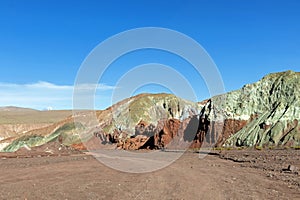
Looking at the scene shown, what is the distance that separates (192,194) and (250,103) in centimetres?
5518

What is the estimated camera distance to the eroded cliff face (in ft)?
168

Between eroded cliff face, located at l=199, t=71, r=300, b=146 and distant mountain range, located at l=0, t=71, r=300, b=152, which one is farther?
distant mountain range, located at l=0, t=71, r=300, b=152

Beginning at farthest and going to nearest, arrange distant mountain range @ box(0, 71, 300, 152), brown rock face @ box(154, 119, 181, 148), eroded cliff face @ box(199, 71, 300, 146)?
brown rock face @ box(154, 119, 181, 148) → distant mountain range @ box(0, 71, 300, 152) → eroded cliff face @ box(199, 71, 300, 146)

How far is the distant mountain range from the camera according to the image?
53875mm

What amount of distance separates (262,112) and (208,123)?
1203cm

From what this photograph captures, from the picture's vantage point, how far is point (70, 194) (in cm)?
1380

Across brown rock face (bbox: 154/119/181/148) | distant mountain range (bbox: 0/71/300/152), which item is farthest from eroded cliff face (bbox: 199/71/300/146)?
brown rock face (bbox: 154/119/181/148)

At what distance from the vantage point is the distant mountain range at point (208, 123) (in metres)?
53.9

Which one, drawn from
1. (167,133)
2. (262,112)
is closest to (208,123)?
(167,133)

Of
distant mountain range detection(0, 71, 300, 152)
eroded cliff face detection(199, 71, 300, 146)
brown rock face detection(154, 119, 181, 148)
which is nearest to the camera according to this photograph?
eroded cliff face detection(199, 71, 300, 146)

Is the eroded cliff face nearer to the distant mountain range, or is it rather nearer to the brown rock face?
the distant mountain range

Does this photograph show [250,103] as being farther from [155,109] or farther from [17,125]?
[17,125]

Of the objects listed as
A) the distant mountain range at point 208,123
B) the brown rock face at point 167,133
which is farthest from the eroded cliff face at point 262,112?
the brown rock face at point 167,133

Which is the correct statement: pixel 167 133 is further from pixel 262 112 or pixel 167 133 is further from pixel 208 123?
pixel 262 112
